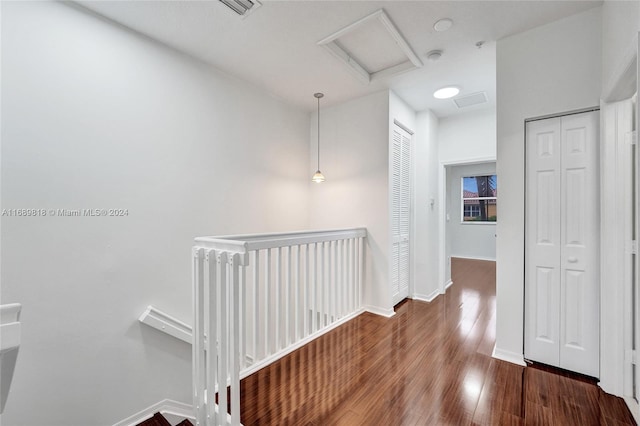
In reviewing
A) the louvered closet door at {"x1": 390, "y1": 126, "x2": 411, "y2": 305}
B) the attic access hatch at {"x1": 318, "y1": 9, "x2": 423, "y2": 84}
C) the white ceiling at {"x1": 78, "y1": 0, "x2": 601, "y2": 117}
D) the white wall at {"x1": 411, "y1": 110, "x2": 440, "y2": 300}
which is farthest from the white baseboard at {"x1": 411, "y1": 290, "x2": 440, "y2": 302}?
the attic access hatch at {"x1": 318, "y1": 9, "x2": 423, "y2": 84}

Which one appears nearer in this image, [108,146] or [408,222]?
[108,146]

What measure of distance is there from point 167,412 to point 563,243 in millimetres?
3729

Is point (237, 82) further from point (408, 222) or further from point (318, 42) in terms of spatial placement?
point (408, 222)

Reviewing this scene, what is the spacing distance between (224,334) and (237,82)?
2.77 metres

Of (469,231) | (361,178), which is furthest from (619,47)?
(469,231)

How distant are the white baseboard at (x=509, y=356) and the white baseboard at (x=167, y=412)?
111 inches

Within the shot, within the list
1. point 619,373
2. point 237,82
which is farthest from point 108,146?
point 619,373

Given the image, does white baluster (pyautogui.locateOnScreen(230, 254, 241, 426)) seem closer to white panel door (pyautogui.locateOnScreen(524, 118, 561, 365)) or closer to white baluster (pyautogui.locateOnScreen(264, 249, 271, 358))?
white baluster (pyautogui.locateOnScreen(264, 249, 271, 358))

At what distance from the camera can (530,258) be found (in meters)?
2.32

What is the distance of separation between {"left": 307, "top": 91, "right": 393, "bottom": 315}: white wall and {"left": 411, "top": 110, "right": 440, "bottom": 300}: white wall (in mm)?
930

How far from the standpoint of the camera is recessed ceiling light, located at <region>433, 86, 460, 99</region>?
11.1 feet

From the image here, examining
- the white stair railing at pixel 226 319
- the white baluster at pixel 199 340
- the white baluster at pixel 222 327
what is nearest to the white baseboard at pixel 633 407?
the white stair railing at pixel 226 319

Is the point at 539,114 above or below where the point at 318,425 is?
above

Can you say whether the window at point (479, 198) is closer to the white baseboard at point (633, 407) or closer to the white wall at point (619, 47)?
the white wall at point (619, 47)
